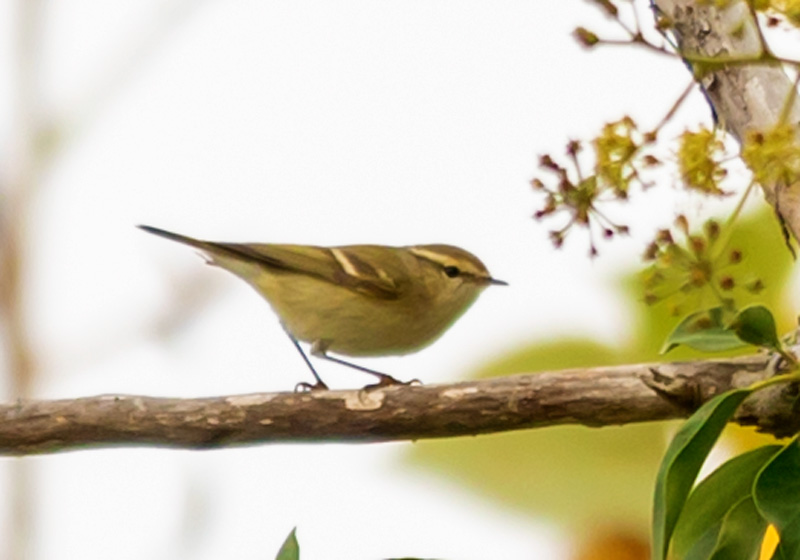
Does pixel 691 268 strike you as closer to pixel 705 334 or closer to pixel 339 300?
pixel 705 334

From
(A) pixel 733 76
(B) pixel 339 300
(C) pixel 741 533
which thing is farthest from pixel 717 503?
(B) pixel 339 300

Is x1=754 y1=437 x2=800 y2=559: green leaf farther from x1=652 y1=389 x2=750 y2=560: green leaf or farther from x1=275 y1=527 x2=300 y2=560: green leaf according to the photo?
x1=275 y1=527 x2=300 y2=560: green leaf

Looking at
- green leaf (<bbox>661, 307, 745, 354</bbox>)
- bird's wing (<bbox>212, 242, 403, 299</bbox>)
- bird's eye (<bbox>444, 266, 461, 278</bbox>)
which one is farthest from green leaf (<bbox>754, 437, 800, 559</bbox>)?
bird's eye (<bbox>444, 266, 461, 278</bbox>)

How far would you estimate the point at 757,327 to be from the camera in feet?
4.35

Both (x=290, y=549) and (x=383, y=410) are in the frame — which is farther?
(x=383, y=410)

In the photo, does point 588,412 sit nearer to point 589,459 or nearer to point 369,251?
point 589,459

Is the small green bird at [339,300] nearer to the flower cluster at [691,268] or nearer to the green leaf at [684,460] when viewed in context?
the flower cluster at [691,268]

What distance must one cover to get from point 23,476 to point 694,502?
30.1 inches

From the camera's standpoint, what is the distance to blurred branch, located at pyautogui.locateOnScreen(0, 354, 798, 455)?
1.58m

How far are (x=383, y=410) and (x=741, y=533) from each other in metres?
0.59

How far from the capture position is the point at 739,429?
154 cm

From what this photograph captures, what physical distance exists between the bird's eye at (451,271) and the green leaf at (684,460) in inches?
91.1

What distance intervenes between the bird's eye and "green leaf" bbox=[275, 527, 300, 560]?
230 centimetres

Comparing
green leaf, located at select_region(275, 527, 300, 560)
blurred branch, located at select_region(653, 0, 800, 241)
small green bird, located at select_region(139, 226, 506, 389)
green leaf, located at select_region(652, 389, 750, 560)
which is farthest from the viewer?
small green bird, located at select_region(139, 226, 506, 389)
